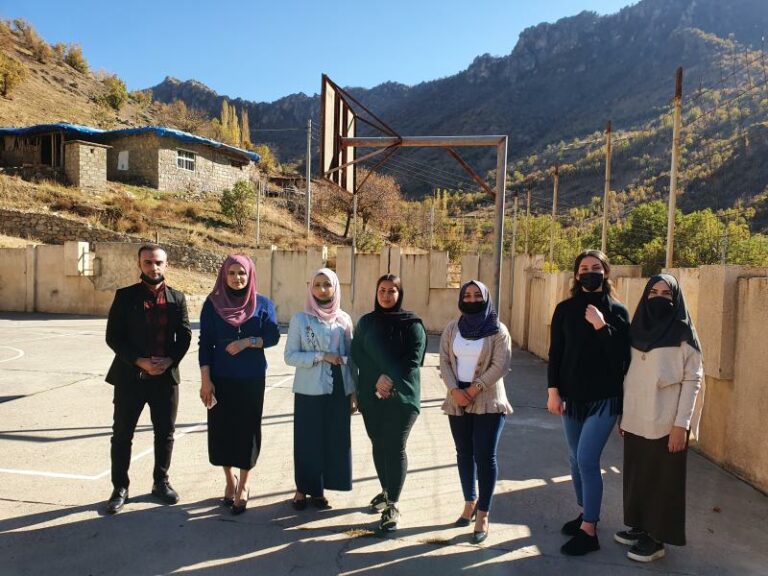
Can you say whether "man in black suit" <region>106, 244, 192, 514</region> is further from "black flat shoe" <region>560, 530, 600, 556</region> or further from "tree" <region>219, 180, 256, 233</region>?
"tree" <region>219, 180, 256, 233</region>

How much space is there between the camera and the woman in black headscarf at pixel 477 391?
3.40 metres

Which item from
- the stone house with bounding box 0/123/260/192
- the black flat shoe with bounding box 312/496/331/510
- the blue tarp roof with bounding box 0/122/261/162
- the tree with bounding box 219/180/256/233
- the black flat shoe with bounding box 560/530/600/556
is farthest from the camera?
the blue tarp roof with bounding box 0/122/261/162

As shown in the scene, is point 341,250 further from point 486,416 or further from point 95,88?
point 95,88

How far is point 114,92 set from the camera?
4794 centimetres

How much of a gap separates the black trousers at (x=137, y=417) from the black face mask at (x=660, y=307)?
3.12 metres

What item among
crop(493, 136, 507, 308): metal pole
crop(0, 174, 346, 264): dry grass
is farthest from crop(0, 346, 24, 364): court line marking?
crop(0, 174, 346, 264): dry grass

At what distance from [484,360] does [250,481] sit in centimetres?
213

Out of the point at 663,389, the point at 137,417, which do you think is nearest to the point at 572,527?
the point at 663,389

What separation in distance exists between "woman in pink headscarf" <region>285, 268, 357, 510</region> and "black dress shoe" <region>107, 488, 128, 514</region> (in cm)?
116

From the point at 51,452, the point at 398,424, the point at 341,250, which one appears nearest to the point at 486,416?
the point at 398,424

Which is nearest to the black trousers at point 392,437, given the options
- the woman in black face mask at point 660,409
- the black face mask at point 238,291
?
the black face mask at point 238,291

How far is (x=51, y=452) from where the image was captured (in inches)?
191

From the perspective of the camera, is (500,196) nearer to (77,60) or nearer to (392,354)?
(392,354)

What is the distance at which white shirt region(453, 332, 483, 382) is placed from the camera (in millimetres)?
3465
